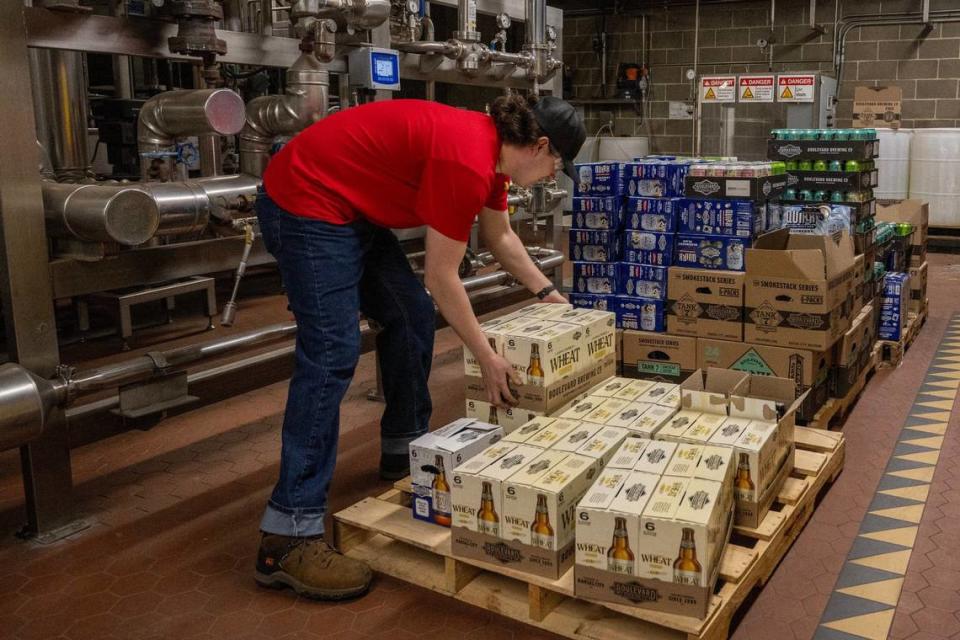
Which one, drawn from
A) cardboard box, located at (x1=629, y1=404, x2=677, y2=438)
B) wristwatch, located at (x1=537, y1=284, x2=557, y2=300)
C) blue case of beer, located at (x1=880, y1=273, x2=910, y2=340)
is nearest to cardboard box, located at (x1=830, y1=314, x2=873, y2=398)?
blue case of beer, located at (x1=880, y1=273, x2=910, y2=340)

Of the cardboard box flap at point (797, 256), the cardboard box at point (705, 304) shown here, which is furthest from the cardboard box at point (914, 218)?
the cardboard box at point (705, 304)

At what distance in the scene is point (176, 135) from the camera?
293 cm

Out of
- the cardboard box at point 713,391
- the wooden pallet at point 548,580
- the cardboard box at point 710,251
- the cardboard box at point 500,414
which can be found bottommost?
the wooden pallet at point 548,580

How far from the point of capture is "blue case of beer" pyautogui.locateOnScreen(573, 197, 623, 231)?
361 centimetres

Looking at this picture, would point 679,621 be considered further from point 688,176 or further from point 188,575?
point 688,176

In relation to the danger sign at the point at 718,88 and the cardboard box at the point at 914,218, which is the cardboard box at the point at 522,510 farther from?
the danger sign at the point at 718,88

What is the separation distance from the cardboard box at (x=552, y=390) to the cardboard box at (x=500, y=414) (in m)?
0.01

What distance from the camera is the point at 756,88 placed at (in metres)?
8.59

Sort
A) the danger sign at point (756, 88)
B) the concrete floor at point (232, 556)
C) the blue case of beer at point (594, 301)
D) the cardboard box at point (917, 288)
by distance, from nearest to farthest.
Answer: the concrete floor at point (232, 556), the blue case of beer at point (594, 301), the cardboard box at point (917, 288), the danger sign at point (756, 88)

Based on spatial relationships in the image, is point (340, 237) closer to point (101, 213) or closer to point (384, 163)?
point (384, 163)

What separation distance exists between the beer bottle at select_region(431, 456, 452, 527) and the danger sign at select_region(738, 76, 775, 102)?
733 cm

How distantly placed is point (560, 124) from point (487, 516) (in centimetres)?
93

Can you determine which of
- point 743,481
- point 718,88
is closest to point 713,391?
point 743,481

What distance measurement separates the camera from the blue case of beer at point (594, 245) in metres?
3.63
